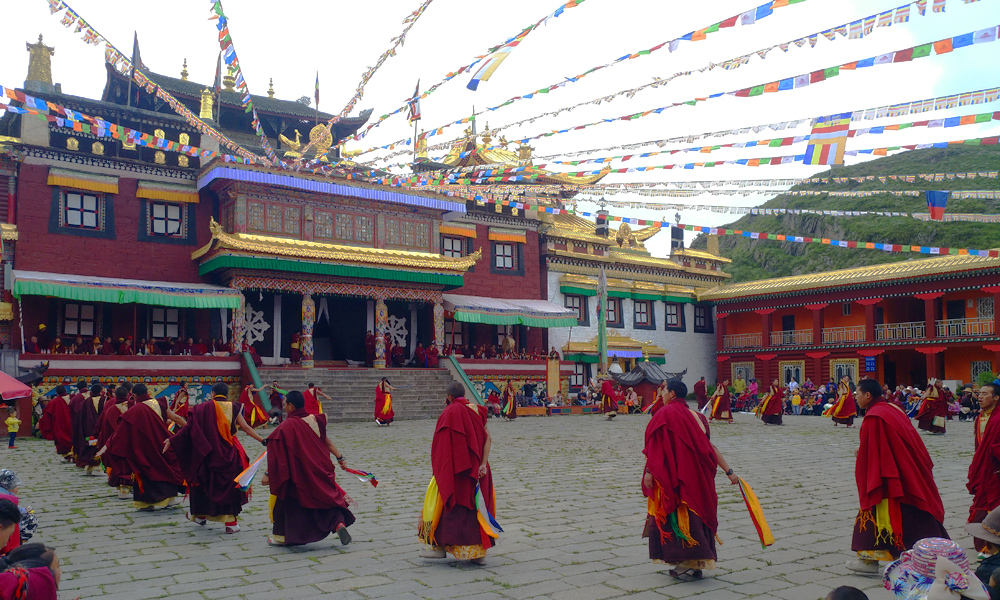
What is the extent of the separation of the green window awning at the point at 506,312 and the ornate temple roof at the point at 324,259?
1.14 metres

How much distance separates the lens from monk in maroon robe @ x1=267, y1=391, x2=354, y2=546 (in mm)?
7062

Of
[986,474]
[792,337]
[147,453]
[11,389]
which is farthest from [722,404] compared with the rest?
[11,389]

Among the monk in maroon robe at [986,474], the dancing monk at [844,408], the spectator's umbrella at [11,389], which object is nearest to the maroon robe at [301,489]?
the spectator's umbrella at [11,389]

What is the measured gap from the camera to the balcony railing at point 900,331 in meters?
31.7

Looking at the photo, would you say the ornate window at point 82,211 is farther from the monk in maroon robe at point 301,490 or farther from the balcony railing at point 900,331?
the balcony railing at point 900,331

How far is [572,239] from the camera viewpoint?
33219mm

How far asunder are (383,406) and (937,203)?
46.9 feet

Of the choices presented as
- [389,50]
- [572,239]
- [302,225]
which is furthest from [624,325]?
[389,50]

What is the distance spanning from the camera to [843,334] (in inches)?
1334

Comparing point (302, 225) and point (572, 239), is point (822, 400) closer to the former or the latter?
point (572, 239)

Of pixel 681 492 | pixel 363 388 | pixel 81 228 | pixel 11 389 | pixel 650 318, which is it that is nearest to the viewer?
pixel 681 492

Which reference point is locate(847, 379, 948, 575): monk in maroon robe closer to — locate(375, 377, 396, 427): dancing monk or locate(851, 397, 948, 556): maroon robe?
locate(851, 397, 948, 556): maroon robe

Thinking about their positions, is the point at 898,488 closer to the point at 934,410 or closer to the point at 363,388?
the point at 934,410

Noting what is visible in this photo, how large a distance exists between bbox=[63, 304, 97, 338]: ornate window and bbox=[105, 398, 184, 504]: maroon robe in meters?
14.8
